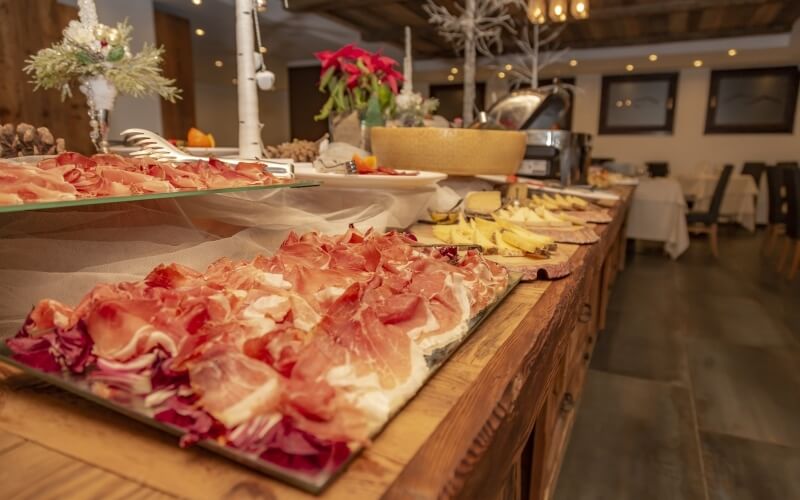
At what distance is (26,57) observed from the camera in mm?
4262

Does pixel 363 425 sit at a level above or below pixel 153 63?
below

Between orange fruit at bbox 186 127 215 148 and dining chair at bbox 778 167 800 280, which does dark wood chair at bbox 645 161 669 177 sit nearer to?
dining chair at bbox 778 167 800 280

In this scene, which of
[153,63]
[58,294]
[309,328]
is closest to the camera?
[309,328]

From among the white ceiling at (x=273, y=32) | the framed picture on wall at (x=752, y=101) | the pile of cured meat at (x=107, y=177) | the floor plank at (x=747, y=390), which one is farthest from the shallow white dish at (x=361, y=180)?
the framed picture on wall at (x=752, y=101)

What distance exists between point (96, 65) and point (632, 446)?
2.07 metres

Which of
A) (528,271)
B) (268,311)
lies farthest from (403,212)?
(268,311)

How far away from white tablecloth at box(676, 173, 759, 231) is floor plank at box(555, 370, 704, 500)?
563 cm

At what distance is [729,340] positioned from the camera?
9.96 feet

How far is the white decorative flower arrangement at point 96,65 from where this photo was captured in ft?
4.00

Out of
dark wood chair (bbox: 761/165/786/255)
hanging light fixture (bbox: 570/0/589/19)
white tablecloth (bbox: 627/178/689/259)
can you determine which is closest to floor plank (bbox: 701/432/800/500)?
hanging light fixture (bbox: 570/0/589/19)

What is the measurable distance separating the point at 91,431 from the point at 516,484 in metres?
0.70

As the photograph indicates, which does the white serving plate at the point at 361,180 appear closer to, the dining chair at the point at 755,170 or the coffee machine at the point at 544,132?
A: the coffee machine at the point at 544,132

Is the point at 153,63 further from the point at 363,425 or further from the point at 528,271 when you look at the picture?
the point at 363,425

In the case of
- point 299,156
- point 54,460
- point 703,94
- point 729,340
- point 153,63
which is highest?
point 703,94
